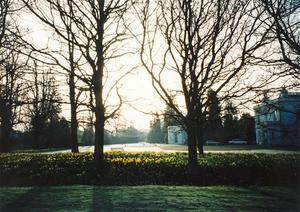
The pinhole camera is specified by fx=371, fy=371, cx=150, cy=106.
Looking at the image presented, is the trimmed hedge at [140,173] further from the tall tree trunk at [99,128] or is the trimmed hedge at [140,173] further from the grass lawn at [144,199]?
the grass lawn at [144,199]

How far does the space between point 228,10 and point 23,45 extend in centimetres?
775

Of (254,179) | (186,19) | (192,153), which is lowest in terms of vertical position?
(254,179)

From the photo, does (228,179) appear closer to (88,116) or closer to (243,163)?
(243,163)

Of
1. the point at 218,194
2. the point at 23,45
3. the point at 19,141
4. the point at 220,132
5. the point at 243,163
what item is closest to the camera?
the point at 218,194

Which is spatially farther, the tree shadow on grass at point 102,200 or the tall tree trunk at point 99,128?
the tall tree trunk at point 99,128

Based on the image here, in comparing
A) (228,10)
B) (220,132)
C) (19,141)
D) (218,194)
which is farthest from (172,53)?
(220,132)

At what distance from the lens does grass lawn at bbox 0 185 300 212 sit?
8195 millimetres

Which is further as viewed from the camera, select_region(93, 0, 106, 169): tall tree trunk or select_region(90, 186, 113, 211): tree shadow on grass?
select_region(93, 0, 106, 169): tall tree trunk

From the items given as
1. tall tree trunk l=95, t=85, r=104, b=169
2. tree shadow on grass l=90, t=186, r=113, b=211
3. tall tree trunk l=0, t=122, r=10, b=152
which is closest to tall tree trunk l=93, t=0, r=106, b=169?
tall tree trunk l=95, t=85, r=104, b=169


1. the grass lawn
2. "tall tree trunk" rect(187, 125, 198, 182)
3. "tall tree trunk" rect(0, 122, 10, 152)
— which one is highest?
"tall tree trunk" rect(0, 122, 10, 152)

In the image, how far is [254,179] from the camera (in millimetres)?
14836

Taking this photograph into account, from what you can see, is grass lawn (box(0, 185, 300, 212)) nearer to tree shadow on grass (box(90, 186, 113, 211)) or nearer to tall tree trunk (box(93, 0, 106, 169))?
tree shadow on grass (box(90, 186, 113, 211))

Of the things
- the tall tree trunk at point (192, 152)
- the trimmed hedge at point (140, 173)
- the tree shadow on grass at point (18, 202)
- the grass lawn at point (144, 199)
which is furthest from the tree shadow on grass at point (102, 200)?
the tall tree trunk at point (192, 152)

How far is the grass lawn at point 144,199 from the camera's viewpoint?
8.20 meters
